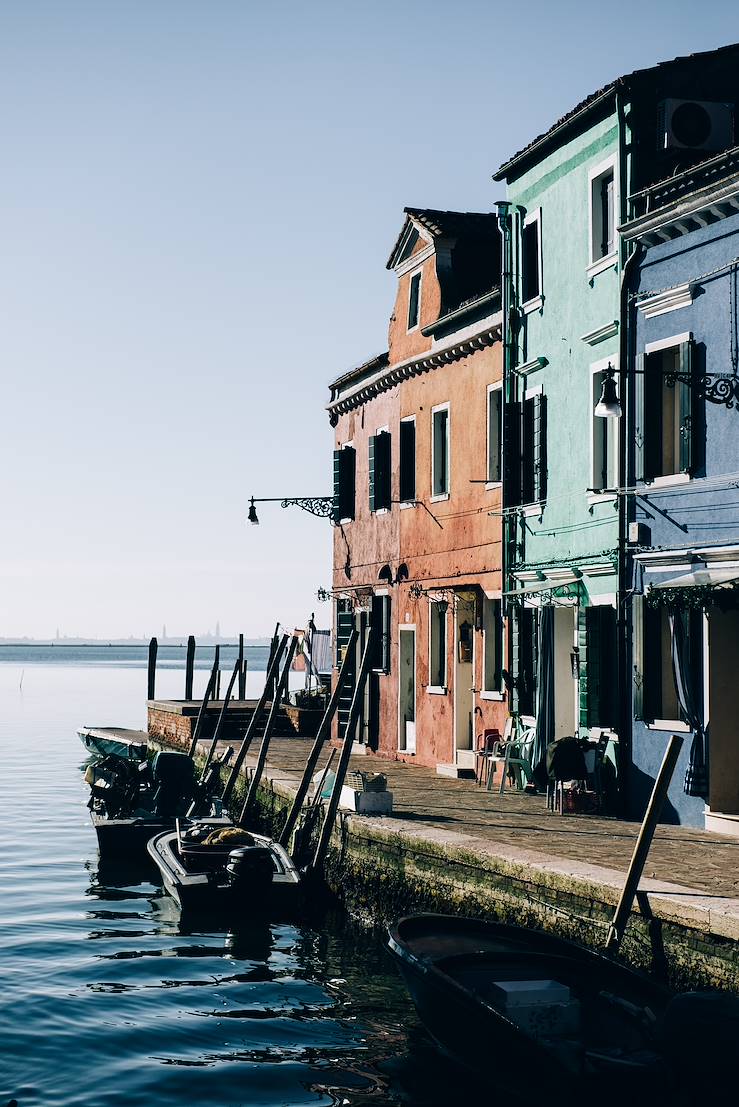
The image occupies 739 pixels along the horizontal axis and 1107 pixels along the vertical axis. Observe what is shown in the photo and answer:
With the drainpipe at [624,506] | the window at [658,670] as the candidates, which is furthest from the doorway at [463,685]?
the window at [658,670]

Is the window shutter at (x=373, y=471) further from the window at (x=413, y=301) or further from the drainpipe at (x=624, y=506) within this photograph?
the drainpipe at (x=624, y=506)

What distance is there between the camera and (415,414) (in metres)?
26.3

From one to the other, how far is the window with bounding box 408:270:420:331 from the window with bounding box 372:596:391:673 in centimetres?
547

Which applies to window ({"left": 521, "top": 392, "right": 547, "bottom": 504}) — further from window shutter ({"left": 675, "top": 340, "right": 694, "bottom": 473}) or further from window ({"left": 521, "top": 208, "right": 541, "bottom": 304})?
window shutter ({"left": 675, "top": 340, "right": 694, "bottom": 473})

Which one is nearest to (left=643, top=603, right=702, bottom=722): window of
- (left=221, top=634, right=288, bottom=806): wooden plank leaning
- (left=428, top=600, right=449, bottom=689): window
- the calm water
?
the calm water

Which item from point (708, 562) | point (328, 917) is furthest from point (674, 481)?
point (328, 917)

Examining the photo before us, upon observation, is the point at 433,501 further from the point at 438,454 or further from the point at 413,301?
the point at 413,301

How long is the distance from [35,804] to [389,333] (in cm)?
1347

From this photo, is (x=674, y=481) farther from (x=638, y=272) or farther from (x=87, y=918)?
(x=87, y=918)

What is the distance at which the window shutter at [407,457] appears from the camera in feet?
87.6

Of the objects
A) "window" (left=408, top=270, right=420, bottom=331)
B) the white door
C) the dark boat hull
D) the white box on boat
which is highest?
"window" (left=408, top=270, right=420, bottom=331)

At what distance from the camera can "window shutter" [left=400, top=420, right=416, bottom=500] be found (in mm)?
26703

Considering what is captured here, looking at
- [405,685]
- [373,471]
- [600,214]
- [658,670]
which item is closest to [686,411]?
[658,670]

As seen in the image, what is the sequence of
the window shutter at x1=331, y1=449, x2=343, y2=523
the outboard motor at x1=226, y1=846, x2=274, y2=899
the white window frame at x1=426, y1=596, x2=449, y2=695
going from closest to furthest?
the outboard motor at x1=226, y1=846, x2=274, y2=899
the white window frame at x1=426, y1=596, x2=449, y2=695
the window shutter at x1=331, y1=449, x2=343, y2=523
